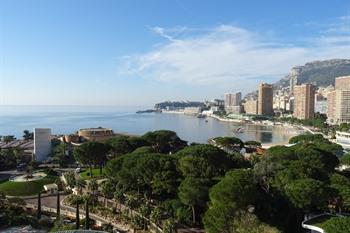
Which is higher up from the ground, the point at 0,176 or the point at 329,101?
the point at 329,101

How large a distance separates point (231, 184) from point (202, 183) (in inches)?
122

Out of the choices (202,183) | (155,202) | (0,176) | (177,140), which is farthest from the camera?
(177,140)

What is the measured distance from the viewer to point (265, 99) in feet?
480

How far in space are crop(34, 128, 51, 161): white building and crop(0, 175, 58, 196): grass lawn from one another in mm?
13911

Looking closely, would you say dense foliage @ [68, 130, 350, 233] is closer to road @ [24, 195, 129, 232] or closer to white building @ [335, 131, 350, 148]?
road @ [24, 195, 129, 232]

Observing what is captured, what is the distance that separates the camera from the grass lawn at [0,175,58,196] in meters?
26.2

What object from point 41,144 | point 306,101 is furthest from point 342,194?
→ point 306,101

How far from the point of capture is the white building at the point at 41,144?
41.9 metres

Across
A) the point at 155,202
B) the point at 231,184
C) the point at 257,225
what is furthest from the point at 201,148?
the point at 257,225

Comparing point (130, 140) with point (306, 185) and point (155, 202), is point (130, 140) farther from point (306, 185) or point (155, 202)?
point (306, 185)

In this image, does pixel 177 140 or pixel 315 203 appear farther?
pixel 177 140

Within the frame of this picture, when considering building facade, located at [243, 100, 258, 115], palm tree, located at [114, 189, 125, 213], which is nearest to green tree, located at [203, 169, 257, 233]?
palm tree, located at [114, 189, 125, 213]

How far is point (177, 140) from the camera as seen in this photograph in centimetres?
4097

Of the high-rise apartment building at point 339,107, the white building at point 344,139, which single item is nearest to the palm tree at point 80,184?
the white building at point 344,139
